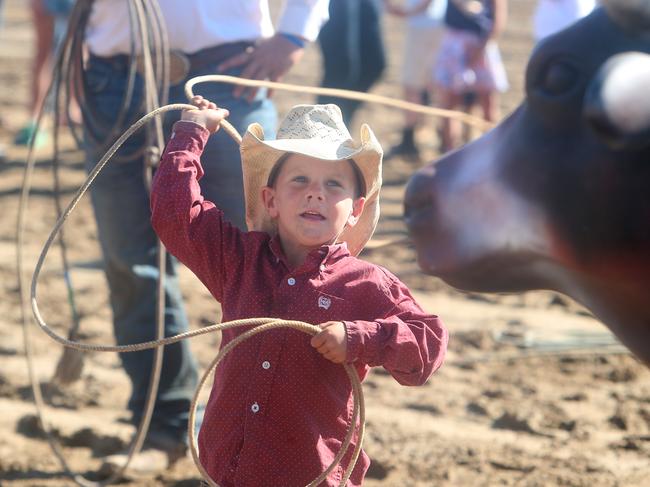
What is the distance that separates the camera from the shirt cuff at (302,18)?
12.1 ft

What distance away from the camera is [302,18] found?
146 inches

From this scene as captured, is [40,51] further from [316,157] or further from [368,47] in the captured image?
[316,157]

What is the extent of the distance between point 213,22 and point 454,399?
1.76m

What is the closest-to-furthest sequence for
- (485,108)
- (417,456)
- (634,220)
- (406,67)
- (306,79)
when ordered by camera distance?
(634,220)
(417,456)
(485,108)
(406,67)
(306,79)

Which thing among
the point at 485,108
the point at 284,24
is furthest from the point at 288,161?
the point at 485,108

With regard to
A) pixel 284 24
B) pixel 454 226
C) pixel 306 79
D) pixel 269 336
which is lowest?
pixel 306 79

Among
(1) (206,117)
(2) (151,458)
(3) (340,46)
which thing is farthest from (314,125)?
(3) (340,46)

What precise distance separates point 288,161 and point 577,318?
10.6 feet

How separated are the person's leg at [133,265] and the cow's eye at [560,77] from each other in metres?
1.61

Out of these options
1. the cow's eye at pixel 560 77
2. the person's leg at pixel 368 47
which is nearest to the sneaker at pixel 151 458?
the cow's eye at pixel 560 77

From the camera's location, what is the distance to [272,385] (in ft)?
8.58

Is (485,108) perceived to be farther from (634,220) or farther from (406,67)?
(634,220)

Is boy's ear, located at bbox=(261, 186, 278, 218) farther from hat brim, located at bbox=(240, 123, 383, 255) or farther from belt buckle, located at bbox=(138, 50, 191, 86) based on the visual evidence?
belt buckle, located at bbox=(138, 50, 191, 86)

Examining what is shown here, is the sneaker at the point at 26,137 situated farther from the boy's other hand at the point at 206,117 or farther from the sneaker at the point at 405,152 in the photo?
the boy's other hand at the point at 206,117
